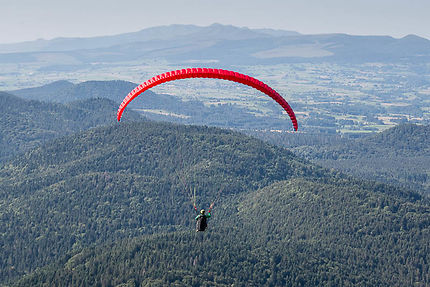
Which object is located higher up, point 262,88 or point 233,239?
point 262,88

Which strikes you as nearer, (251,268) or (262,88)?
(262,88)

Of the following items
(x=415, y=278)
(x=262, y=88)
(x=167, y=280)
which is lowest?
(x=415, y=278)

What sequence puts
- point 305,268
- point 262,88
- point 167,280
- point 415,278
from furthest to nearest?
point 415,278
point 305,268
point 167,280
point 262,88

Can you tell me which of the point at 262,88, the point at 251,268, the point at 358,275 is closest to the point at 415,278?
the point at 358,275

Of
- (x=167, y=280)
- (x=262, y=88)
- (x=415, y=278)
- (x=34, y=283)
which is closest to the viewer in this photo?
(x=262, y=88)

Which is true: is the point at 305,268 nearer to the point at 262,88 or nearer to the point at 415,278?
the point at 415,278

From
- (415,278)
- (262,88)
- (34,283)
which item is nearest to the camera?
(262,88)

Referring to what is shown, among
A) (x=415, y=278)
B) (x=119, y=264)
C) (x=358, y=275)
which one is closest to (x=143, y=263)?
(x=119, y=264)

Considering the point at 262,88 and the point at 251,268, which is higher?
the point at 262,88

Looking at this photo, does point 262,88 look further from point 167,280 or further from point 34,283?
point 34,283
